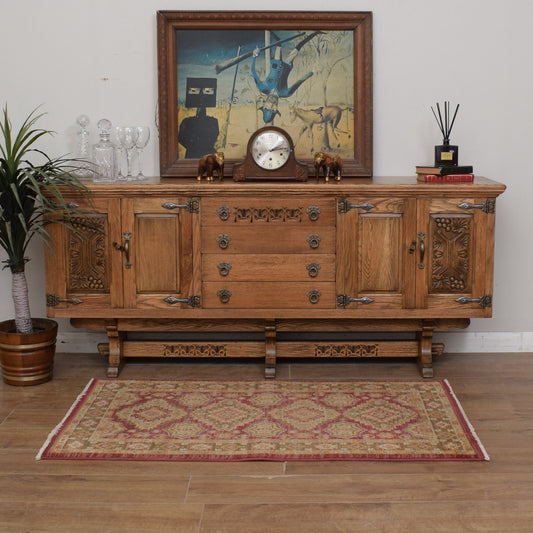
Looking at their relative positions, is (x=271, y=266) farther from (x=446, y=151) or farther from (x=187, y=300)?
(x=446, y=151)

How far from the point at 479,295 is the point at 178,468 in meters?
1.76

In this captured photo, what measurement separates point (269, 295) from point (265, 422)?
2.37ft

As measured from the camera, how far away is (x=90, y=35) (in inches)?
172

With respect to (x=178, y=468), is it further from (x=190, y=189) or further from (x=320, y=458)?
(x=190, y=189)

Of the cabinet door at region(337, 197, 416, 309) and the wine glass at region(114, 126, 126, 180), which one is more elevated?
the wine glass at region(114, 126, 126, 180)

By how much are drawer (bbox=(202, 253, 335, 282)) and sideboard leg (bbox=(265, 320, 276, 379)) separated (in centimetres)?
27

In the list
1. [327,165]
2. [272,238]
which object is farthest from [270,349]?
[327,165]

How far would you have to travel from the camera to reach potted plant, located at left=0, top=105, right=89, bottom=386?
3.94 meters

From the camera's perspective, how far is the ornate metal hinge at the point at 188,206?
158 inches

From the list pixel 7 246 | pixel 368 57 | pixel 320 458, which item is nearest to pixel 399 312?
pixel 320 458

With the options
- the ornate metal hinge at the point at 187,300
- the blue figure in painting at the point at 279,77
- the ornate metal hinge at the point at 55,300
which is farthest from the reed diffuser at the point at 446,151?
the ornate metal hinge at the point at 55,300

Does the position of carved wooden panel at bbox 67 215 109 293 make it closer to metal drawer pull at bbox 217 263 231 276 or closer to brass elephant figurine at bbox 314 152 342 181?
metal drawer pull at bbox 217 263 231 276

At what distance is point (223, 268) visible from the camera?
4.07m

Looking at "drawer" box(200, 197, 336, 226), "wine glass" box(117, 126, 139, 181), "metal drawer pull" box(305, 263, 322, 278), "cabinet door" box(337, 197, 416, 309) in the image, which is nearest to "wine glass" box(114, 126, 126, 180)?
"wine glass" box(117, 126, 139, 181)
